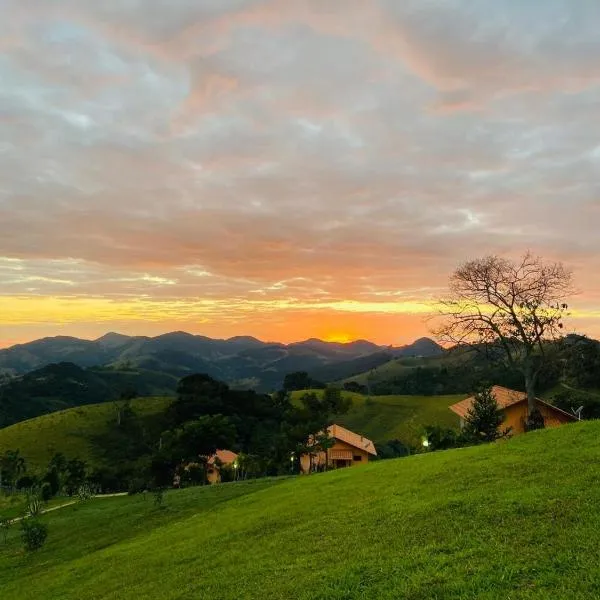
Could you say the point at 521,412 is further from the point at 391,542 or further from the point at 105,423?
the point at 105,423

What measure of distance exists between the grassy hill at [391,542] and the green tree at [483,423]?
17546 mm

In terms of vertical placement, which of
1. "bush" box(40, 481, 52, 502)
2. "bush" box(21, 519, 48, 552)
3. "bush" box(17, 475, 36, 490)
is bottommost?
"bush" box(17, 475, 36, 490)

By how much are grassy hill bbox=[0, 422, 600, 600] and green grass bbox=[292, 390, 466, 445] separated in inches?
3862

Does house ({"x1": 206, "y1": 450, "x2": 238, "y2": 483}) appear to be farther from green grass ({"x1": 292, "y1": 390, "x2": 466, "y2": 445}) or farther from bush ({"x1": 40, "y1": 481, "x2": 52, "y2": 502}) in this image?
green grass ({"x1": 292, "y1": 390, "x2": 466, "y2": 445})

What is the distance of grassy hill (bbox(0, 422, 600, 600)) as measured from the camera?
1093cm

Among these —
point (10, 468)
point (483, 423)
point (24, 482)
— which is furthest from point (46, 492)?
point (483, 423)

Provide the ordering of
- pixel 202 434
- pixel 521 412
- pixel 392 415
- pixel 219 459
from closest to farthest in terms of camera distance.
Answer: pixel 521 412 → pixel 202 434 → pixel 219 459 → pixel 392 415

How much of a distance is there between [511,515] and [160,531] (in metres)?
20.1

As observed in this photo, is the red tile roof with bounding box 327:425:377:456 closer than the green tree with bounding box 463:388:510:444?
No

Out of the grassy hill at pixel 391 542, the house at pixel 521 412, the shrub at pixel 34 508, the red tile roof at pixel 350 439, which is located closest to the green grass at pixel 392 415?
the red tile roof at pixel 350 439

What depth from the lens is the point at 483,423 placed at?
4488 cm

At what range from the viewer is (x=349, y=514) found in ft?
60.9

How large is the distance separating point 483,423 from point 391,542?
1331 inches

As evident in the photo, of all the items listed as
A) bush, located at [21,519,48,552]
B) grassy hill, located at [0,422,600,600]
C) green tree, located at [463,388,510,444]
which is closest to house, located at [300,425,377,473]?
green tree, located at [463,388,510,444]
